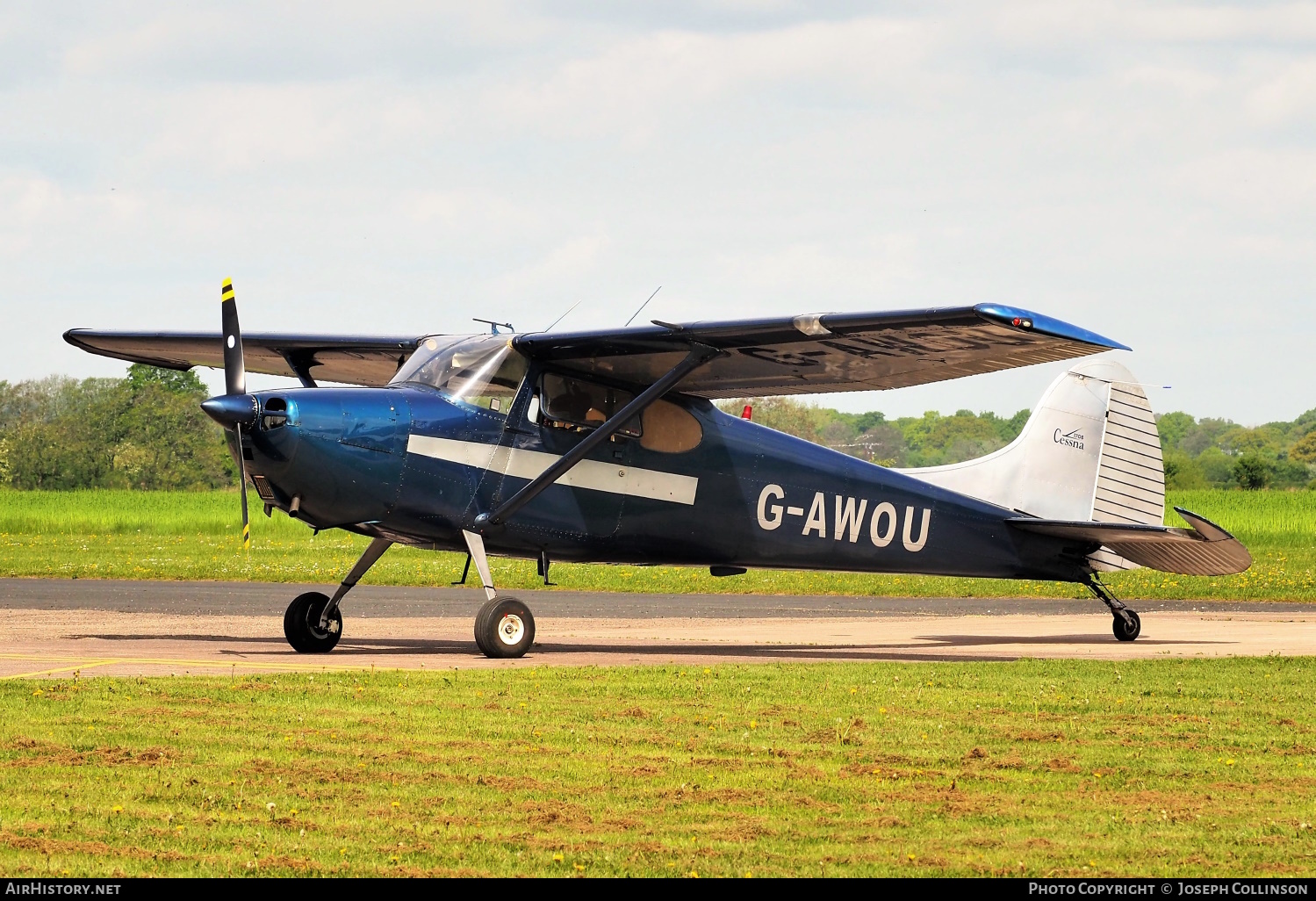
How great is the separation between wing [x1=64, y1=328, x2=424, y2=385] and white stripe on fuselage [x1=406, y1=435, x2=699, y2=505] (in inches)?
93.5

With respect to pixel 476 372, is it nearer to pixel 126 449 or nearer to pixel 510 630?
pixel 510 630

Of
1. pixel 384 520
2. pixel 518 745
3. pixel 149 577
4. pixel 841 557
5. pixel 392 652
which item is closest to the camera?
pixel 518 745

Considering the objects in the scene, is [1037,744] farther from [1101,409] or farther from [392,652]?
[1101,409]

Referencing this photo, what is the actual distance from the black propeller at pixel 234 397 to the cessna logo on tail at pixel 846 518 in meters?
5.85

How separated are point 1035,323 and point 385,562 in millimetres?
25384

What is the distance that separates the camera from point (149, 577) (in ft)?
92.7

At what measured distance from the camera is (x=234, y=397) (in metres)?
12.9

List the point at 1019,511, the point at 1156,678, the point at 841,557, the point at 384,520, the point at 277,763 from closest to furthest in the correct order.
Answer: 1. the point at 277,763
2. the point at 1156,678
3. the point at 384,520
4. the point at 841,557
5. the point at 1019,511

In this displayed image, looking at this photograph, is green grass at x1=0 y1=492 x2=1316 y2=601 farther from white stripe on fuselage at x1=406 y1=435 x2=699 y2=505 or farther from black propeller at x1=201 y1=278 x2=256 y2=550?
black propeller at x1=201 y1=278 x2=256 y2=550

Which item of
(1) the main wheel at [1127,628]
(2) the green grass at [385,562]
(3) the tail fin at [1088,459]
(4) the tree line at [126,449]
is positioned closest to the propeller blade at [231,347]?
(3) the tail fin at [1088,459]

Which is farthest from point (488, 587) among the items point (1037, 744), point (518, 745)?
point (1037, 744)

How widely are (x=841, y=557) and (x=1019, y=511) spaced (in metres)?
2.86

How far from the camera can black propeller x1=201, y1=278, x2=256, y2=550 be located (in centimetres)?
1272

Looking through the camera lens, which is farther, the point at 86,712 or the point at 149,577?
the point at 149,577
